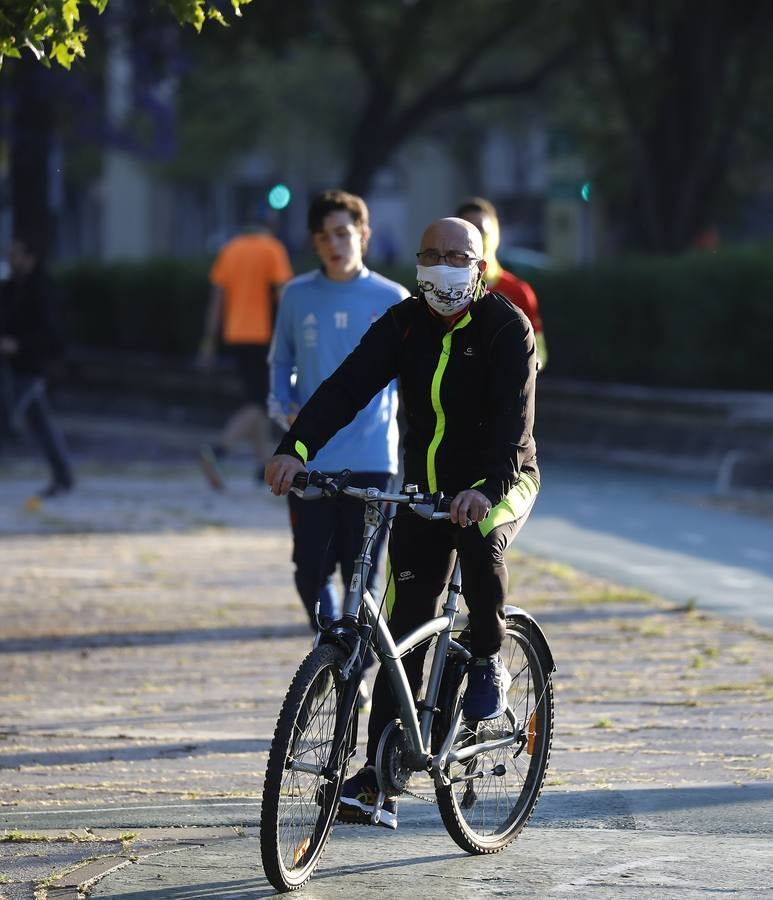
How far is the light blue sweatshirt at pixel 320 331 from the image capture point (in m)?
7.22

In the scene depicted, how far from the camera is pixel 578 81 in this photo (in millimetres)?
27703

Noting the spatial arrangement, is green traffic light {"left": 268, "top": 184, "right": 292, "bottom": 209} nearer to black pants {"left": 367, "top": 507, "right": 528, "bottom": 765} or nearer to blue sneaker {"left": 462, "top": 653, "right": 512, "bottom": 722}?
black pants {"left": 367, "top": 507, "right": 528, "bottom": 765}

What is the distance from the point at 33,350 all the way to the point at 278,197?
3.42m

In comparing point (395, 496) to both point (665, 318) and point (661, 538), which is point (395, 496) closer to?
point (661, 538)

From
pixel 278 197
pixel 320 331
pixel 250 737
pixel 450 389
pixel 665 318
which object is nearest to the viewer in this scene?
pixel 450 389

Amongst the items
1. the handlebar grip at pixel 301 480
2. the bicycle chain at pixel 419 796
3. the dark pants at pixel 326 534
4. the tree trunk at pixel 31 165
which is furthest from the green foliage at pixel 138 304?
the handlebar grip at pixel 301 480

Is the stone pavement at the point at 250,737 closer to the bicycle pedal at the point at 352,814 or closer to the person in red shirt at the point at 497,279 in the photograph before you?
the bicycle pedal at the point at 352,814

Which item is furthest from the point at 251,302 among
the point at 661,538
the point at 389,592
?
the point at 389,592

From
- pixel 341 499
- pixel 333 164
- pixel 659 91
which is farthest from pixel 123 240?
pixel 341 499

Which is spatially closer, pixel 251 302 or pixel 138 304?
pixel 251 302

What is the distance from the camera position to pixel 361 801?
4.96 m

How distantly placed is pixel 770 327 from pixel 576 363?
2.53 metres

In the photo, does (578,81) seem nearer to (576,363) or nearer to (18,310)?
(576,363)

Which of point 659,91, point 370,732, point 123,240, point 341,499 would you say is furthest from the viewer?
point 123,240
